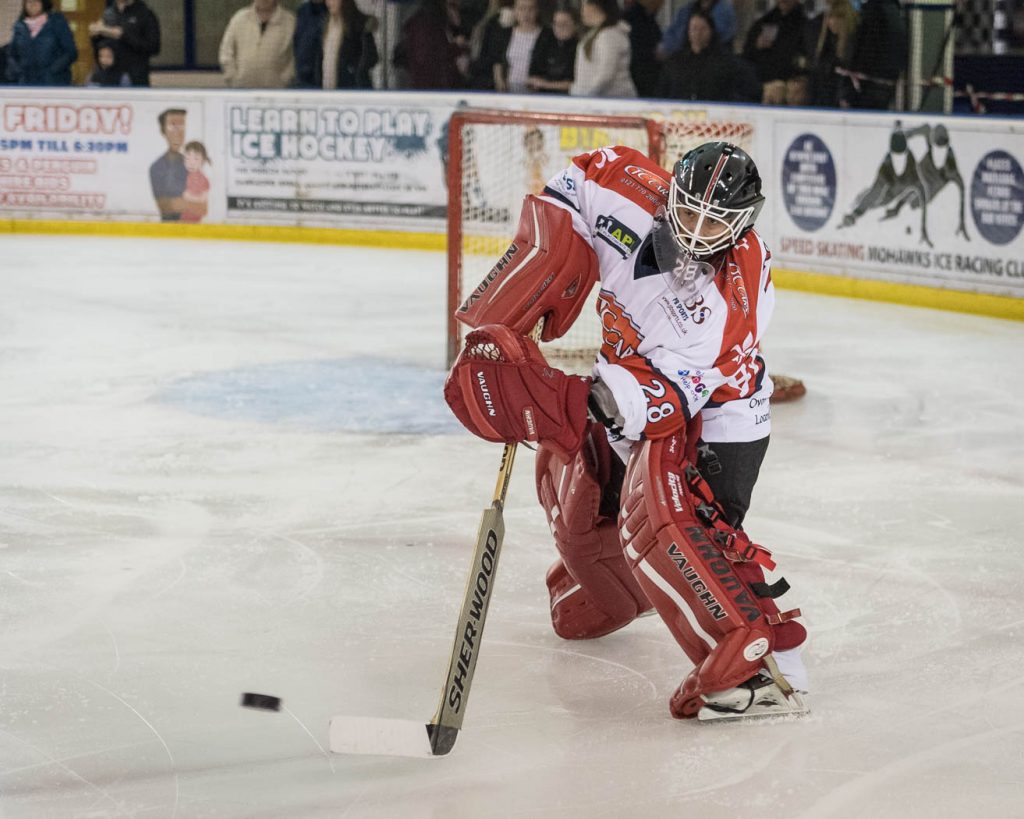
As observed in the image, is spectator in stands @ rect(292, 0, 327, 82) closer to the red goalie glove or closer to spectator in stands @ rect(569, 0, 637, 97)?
spectator in stands @ rect(569, 0, 637, 97)

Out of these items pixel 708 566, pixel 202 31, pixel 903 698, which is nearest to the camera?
pixel 708 566

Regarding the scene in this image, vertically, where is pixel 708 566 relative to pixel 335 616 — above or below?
above

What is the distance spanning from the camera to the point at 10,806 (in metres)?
2.71

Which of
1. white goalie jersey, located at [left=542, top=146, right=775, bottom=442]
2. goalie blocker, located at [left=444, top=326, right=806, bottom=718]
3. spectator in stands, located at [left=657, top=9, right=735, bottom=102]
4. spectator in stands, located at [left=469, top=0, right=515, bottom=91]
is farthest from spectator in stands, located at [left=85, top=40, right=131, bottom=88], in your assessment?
goalie blocker, located at [left=444, top=326, right=806, bottom=718]

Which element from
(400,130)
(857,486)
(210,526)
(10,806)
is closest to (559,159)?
(400,130)

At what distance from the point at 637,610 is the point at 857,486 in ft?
5.52

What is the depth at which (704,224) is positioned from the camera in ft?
9.87

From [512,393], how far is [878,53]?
618 cm

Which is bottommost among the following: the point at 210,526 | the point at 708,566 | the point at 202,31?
the point at 210,526

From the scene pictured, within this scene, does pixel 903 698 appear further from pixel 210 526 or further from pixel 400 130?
pixel 400 130

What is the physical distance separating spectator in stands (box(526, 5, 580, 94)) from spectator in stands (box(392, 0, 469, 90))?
0.75m

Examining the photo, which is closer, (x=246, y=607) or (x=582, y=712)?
(x=582, y=712)

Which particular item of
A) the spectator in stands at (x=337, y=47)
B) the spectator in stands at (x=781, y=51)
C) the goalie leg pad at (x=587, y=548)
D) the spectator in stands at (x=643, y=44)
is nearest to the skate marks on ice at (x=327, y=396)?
the goalie leg pad at (x=587, y=548)

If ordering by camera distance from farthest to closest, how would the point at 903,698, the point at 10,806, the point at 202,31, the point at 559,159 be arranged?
the point at 202,31, the point at 559,159, the point at 903,698, the point at 10,806
